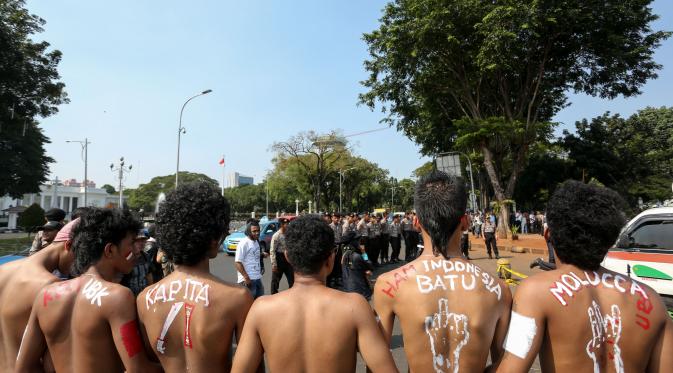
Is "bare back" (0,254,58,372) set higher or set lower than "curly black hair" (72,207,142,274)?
lower

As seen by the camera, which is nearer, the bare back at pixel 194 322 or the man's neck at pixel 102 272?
the bare back at pixel 194 322

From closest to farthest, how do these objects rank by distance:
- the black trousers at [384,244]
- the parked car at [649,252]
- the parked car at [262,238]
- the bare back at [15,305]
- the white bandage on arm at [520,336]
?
1. the white bandage on arm at [520,336]
2. the bare back at [15,305]
3. the parked car at [649,252]
4. the black trousers at [384,244]
5. the parked car at [262,238]

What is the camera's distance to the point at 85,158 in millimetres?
39812

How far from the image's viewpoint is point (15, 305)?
2.53 meters

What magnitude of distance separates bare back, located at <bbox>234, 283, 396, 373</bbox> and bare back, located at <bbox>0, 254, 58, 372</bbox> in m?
1.53

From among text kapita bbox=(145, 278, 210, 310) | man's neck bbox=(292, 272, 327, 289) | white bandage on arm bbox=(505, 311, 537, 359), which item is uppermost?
man's neck bbox=(292, 272, 327, 289)

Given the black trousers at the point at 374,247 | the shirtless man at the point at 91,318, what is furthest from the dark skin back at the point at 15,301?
the black trousers at the point at 374,247

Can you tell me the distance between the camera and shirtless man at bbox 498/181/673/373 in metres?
1.81

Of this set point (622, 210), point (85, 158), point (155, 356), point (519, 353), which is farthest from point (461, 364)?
point (85, 158)

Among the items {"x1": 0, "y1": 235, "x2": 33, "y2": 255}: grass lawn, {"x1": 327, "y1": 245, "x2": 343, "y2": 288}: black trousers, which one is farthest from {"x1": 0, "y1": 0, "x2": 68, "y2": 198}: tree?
{"x1": 327, "y1": 245, "x2": 343, "y2": 288}: black trousers

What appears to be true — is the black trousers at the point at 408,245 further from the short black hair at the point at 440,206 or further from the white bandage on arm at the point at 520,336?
the white bandage on arm at the point at 520,336

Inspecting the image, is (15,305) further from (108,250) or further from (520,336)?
(520,336)

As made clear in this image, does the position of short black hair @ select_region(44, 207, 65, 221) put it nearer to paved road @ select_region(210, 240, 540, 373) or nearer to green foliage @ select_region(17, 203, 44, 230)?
paved road @ select_region(210, 240, 540, 373)

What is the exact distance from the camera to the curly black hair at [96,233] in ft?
7.60
